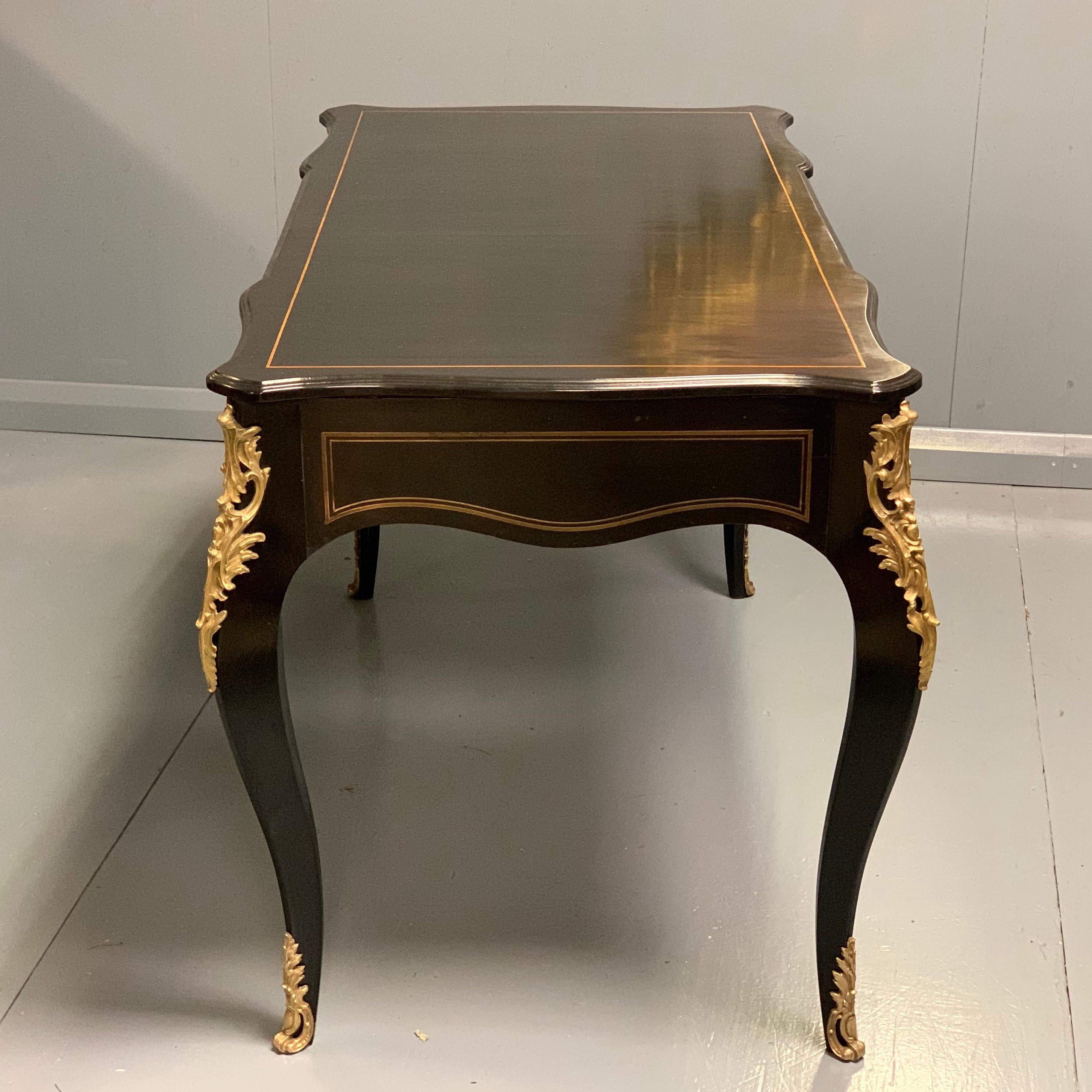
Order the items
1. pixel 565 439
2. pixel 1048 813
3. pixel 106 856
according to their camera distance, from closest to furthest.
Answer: pixel 565 439, pixel 106 856, pixel 1048 813

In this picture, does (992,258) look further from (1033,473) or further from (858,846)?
(858,846)

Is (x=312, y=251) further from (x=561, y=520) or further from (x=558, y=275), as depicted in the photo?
(x=561, y=520)

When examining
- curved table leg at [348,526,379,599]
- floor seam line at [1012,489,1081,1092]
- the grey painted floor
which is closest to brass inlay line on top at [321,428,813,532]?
the grey painted floor

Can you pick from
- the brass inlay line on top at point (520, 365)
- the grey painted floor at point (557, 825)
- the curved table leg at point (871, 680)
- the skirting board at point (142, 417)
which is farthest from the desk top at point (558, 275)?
the skirting board at point (142, 417)

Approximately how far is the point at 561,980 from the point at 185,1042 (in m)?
0.46

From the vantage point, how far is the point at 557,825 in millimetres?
1931

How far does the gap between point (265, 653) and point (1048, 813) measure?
1.23 meters

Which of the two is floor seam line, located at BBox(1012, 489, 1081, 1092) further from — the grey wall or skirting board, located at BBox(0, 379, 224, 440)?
skirting board, located at BBox(0, 379, 224, 440)

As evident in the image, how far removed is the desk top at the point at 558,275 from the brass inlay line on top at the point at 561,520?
5 cm

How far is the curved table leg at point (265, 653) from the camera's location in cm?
129

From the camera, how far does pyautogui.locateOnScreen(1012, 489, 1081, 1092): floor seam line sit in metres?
1.58

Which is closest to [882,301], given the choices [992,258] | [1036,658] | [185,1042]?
[992,258]

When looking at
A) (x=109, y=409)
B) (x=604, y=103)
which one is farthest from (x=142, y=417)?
(x=604, y=103)

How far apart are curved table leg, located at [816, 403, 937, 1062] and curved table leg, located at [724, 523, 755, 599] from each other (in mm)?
992
